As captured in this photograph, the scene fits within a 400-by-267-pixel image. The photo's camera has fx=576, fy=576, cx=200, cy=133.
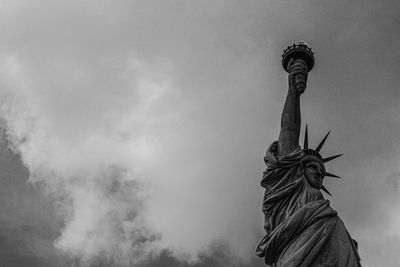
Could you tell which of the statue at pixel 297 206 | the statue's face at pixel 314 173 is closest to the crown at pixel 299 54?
the statue at pixel 297 206

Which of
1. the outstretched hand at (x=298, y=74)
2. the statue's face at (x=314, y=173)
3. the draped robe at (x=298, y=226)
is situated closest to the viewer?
the draped robe at (x=298, y=226)

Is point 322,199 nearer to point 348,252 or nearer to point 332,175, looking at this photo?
point 348,252

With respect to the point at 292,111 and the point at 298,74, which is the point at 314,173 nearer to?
the point at 292,111

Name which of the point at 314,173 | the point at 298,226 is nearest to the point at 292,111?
the point at 314,173

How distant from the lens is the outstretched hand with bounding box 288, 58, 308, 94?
A: 17.8 m

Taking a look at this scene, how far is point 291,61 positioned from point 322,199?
5330 millimetres

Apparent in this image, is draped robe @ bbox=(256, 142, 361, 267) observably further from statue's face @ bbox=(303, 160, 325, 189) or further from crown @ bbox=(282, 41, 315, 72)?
crown @ bbox=(282, 41, 315, 72)

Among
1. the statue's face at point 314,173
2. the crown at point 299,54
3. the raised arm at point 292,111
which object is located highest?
the crown at point 299,54

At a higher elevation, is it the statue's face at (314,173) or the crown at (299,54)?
the crown at (299,54)

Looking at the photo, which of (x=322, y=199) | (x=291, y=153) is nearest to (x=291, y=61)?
(x=291, y=153)

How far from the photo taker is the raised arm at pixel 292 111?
1703 centimetres

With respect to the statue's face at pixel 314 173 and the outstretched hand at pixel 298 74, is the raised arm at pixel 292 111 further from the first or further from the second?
the statue's face at pixel 314 173

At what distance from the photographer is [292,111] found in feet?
57.5

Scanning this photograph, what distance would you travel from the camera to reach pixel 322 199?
15273 millimetres
